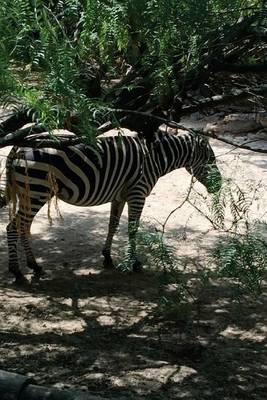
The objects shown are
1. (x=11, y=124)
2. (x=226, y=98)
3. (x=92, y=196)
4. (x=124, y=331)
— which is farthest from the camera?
(x=92, y=196)

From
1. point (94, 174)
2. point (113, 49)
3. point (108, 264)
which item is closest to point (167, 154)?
point (94, 174)

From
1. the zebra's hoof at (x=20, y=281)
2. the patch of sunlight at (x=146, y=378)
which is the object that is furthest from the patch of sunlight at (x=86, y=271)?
the patch of sunlight at (x=146, y=378)

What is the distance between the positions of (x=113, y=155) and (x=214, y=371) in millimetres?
2342

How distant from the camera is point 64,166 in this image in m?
5.50

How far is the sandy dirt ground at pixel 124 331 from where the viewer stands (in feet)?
13.5

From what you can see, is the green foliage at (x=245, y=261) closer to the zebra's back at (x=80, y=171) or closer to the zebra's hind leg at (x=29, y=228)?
the zebra's back at (x=80, y=171)

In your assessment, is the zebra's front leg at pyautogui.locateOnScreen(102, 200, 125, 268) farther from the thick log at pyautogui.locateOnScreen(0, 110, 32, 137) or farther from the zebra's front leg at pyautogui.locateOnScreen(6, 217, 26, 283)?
the thick log at pyautogui.locateOnScreen(0, 110, 32, 137)

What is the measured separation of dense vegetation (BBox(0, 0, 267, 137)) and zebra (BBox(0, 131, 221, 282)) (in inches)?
53.9

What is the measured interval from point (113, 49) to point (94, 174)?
102 inches

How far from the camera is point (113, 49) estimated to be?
3217 mm

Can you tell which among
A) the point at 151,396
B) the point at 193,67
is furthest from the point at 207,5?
the point at 151,396

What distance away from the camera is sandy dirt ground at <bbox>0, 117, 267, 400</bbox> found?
411cm

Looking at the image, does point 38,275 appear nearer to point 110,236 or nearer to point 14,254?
point 14,254

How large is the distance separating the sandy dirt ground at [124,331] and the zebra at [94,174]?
0.33 metres
